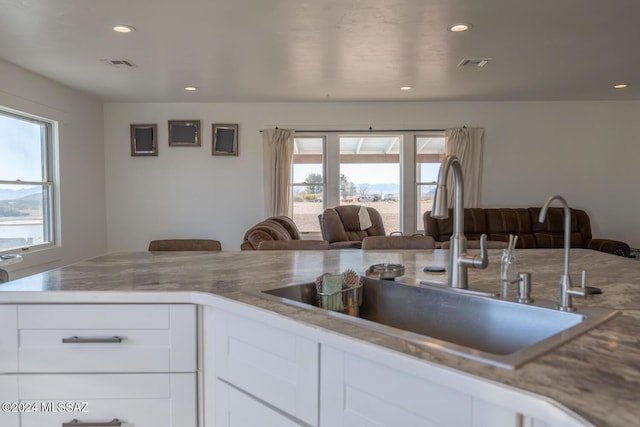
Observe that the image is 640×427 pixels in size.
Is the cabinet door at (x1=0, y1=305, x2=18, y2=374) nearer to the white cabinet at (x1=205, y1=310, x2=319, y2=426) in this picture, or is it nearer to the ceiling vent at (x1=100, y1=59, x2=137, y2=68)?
the white cabinet at (x1=205, y1=310, x2=319, y2=426)

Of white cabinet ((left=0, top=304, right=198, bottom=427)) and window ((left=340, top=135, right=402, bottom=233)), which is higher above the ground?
window ((left=340, top=135, right=402, bottom=233))

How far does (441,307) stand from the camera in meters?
1.41

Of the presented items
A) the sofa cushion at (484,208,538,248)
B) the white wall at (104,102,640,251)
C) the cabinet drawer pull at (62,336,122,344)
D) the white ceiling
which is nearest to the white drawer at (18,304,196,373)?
the cabinet drawer pull at (62,336,122,344)

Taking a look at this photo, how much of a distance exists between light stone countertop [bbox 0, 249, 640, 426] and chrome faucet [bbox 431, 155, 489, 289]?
0.11 m

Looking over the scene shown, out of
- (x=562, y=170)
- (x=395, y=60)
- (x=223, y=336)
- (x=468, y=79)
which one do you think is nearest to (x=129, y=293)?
(x=223, y=336)

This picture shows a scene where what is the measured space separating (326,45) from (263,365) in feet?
9.59

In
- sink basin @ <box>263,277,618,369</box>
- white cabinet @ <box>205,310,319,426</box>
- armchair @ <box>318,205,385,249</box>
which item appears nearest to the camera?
sink basin @ <box>263,277,618,369</box>

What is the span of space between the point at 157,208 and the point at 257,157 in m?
1.55

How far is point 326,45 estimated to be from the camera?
352cm

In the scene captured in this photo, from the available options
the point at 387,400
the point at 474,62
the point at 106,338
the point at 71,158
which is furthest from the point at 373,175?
the point at 387,400

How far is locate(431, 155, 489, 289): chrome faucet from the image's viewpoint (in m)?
1.29

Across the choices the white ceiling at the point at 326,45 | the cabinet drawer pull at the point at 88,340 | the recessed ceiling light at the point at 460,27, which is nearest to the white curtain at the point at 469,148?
the white ceiling at the point at 326,45

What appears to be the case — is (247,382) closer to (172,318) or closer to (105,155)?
(172,318)

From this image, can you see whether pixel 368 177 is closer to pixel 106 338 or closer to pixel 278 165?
pixel 278 165
